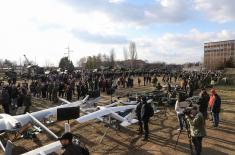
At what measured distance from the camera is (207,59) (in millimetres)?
147000

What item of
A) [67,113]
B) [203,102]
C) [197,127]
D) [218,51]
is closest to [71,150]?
[67,113]

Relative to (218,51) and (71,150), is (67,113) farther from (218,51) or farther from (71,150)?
(218,51)

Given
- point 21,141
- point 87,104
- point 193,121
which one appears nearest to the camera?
point 193,121

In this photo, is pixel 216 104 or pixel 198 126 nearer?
pixel 198 126

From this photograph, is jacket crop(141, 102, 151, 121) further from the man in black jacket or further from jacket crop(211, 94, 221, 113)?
the man in black jacket

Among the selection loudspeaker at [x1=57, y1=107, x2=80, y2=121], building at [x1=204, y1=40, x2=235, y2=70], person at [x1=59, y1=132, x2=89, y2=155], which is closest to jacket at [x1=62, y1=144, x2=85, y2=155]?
person at [x1=59, y1=132, x2=89, y2=155]

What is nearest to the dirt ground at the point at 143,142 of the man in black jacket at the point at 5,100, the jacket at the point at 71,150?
the man in black jacket at the point at 5,100

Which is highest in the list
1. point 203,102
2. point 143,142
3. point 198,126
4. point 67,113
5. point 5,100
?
point 67,113

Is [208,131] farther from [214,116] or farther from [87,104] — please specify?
[87,104]

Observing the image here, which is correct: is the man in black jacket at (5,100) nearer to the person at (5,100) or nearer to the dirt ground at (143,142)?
the person at (5,100)

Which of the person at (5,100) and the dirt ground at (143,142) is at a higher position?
the person at (5,100)

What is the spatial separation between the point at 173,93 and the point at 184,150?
10.2 metres

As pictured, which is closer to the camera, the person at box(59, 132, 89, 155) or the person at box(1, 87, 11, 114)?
the person at box(59, 132, 89, 155)

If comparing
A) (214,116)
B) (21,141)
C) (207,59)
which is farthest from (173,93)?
(207,59)
